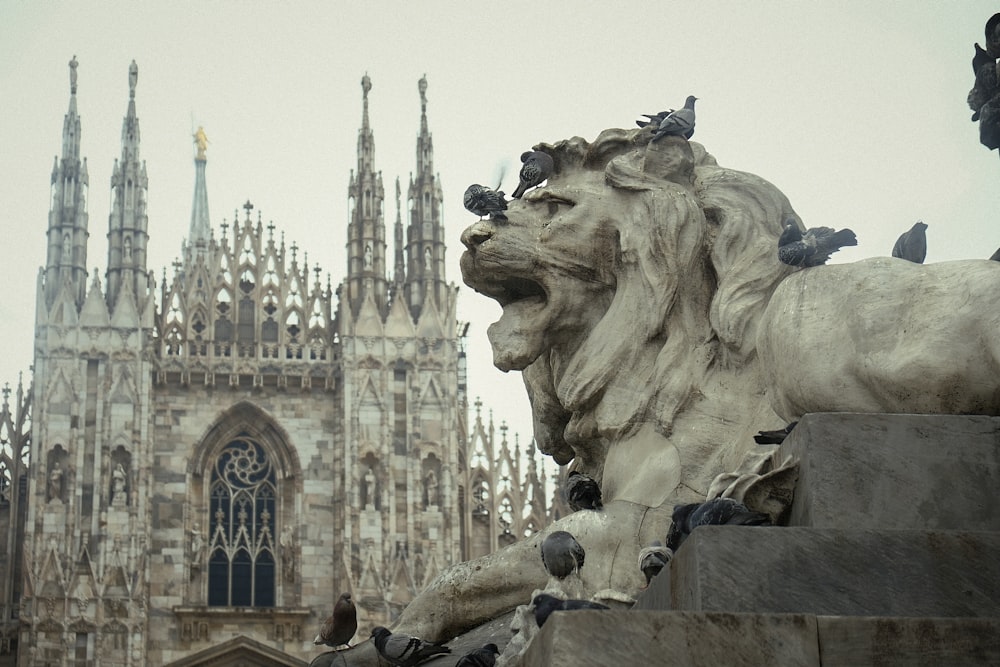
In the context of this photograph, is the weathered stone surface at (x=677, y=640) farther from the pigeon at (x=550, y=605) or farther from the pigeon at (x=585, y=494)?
the pigeon at (x=585, y=494)

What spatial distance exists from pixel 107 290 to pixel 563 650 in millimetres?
27761

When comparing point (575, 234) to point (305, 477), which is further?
point (305, 477)

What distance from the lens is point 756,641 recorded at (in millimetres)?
2146

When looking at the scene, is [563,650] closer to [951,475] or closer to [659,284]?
[951,475]

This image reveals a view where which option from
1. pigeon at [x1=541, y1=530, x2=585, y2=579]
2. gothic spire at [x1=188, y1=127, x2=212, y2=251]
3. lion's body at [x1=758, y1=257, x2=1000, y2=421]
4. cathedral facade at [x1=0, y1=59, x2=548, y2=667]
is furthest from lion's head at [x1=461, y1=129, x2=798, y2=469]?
gothic spire at [x1=188, y1=127, x2=212, y2=251]

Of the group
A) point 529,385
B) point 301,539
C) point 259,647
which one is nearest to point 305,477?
point 301,539

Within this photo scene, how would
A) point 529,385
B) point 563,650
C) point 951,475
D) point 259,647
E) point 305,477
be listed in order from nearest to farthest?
point 563,650
point 951,475
point 529,385
point 259,647
point 305,477

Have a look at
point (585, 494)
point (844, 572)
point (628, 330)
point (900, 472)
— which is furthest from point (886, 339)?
point (628, 330)

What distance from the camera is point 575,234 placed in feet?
11.4

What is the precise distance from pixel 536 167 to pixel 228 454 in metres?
25.7

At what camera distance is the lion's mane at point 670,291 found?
3.26 metres

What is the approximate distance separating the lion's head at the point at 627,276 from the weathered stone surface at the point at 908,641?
42.2 inches

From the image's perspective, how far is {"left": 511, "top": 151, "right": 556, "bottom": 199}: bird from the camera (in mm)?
3676

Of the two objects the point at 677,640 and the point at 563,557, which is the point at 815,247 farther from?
the point at 677,640
